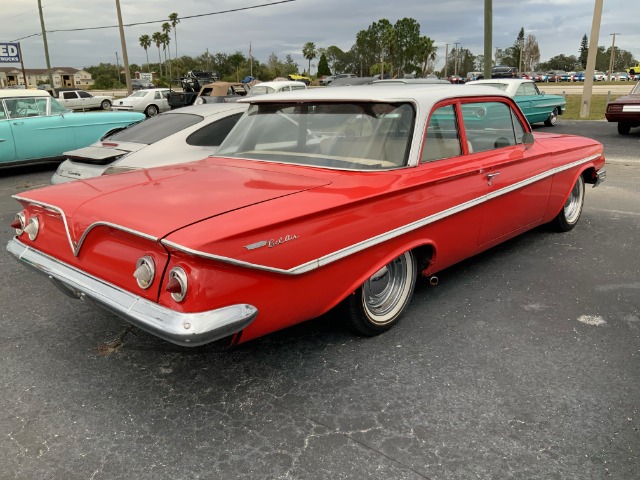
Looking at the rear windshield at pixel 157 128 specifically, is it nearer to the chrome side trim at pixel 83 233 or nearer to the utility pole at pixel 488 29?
the chrome side trim at pixel 83 233

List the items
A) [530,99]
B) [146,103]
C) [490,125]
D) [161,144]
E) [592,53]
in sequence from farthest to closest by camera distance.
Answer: [146,103] → [592,53] → [530,99] → [161,144] → [490,125]

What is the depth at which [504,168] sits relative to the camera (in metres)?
3.91

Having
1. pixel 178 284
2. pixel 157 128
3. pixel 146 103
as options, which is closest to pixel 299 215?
pixel 178 284

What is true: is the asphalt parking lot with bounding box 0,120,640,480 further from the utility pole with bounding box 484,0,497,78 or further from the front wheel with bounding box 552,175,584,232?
the utility pole with bounding box 484,0,497,78

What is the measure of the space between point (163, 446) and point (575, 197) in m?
4.68

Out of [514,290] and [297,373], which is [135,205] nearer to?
[297,373]

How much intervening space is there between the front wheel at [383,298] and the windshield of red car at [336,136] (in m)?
0.63

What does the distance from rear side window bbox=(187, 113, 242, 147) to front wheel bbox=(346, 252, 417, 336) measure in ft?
10.9

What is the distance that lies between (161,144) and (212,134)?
1.89ft

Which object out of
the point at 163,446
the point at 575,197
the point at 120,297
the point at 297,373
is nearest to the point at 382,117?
the point at 297,373

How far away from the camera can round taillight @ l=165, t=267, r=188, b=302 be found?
2.19 metres

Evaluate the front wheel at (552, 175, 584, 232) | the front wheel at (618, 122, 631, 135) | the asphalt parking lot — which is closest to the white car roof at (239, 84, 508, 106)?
the asphalt parking lot

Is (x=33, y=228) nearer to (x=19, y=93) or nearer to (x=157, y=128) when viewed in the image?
(x=157, y=128)

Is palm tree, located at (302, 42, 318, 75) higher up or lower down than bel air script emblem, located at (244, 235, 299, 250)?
higher up
